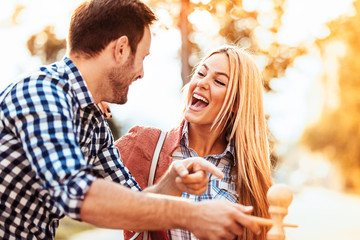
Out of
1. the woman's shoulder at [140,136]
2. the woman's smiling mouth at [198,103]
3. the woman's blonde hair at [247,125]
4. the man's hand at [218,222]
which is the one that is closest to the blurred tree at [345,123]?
the woman's blonde hair at [247,125]

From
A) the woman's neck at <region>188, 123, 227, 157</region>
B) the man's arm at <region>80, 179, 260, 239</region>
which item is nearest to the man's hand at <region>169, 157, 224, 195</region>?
the man's arm at <region>80, 179, 260, 239</region>

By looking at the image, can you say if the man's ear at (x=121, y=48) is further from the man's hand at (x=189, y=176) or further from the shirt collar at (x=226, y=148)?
the shirt collar at (x=226, y=148)

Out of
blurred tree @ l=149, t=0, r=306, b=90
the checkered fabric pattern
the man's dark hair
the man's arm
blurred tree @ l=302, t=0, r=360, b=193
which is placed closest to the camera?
the man's arm

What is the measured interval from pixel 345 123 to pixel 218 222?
17.3 metres

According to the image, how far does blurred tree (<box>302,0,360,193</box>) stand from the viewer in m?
15.7

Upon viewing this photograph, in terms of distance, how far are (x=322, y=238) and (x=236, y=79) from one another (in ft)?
31.4

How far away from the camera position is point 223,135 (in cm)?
324

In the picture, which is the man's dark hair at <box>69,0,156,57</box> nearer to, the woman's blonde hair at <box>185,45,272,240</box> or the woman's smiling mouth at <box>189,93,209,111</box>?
the woman's smiling mouth at <box>189,93,209,111</box>

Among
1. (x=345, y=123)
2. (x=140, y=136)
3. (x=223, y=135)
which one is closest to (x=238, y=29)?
(x=223, y=135)

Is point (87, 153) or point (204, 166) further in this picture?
point (87, 153)

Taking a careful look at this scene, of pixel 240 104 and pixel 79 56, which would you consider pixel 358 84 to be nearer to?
pixel 240 104

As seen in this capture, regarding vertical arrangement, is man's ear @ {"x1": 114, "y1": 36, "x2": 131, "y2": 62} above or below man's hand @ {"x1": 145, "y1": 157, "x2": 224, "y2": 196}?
above

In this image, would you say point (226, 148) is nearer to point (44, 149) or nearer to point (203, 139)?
point (203, 139)

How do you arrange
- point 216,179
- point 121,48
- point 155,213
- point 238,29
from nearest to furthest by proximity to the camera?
1. point 155,213
2. point 121,48
3. point 216,179
4. point 238,29
